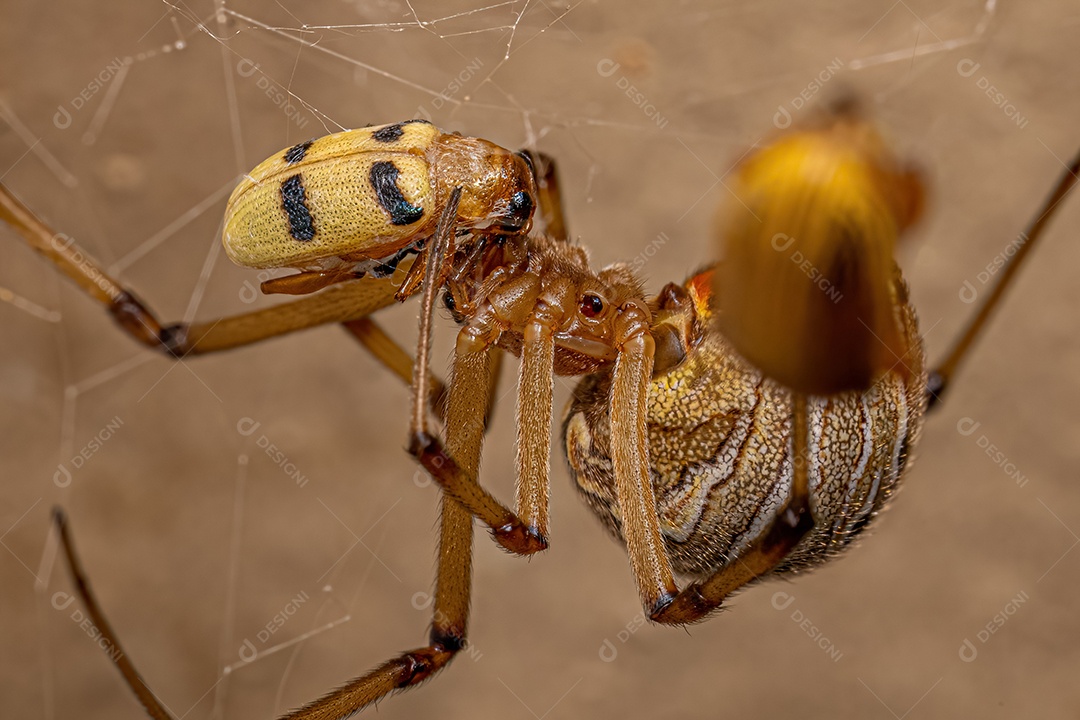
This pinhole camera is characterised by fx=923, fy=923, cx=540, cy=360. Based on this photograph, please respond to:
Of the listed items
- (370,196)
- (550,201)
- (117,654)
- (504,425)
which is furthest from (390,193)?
(504,425)

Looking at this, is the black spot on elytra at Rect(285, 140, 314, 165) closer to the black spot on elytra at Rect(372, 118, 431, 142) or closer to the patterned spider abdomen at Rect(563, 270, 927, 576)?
the black spot on elytra at Rect(372, 118, 431, 142)

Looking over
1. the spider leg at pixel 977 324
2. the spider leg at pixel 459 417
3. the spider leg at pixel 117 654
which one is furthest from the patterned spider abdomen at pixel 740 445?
the spider leg at pixel 117 654

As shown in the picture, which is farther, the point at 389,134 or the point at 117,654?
the point at 117,654

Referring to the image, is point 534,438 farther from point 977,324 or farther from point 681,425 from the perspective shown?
point 977,324

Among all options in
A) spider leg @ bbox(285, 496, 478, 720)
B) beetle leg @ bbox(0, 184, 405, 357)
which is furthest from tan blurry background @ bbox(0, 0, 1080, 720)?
spider leg @ bbox(285, 496, 478, 720)

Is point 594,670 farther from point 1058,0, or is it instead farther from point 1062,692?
point 1058,0

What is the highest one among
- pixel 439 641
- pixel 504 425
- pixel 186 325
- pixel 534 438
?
pixel 186 325
